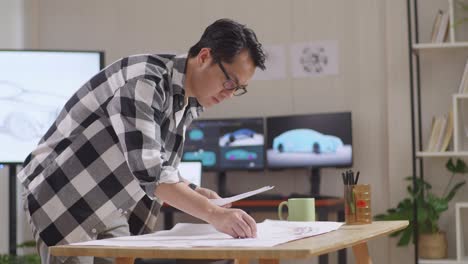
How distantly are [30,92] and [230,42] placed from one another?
2.69m

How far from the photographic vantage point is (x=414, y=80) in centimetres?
469

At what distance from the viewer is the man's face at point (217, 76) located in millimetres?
1903

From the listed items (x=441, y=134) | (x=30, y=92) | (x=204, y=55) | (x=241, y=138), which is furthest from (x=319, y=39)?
(x=204, y=55)

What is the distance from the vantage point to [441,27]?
176 inches

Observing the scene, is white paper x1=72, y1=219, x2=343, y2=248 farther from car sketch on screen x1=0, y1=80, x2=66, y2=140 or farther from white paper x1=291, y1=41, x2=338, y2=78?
white paper x1=291, y1=41, x2=338, y2=78

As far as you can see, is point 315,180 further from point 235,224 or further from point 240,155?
point 235,224

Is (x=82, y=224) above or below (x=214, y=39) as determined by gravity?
below

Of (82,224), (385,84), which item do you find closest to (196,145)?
(385,84)

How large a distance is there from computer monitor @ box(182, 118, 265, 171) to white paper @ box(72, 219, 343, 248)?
9.14 feet

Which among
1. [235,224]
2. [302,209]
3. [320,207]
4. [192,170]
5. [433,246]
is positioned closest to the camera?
[235,224]

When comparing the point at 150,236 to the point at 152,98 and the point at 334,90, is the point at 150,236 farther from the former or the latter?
the point at 334,90

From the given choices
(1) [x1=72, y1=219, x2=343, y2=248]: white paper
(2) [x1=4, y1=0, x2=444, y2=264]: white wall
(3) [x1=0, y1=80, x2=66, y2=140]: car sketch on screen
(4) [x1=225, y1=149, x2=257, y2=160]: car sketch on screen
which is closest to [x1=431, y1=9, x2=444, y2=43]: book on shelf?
(2) [x1=4, y1=0, x2=444, y2=264]: white wall

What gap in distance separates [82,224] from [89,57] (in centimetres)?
268

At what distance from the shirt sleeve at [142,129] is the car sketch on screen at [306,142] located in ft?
9.47
